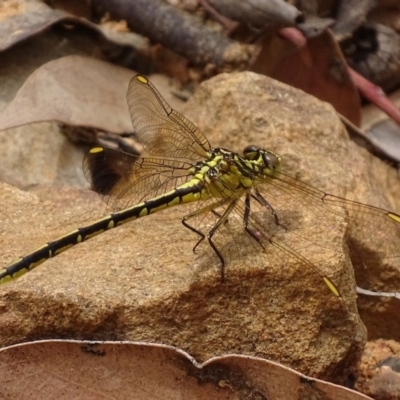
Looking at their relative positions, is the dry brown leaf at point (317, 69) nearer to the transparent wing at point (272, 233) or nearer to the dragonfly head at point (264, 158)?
the dragonfly head at point (264, 158)

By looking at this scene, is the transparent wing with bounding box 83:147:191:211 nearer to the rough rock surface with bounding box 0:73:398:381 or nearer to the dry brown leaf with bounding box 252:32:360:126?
the rough rock surface with bounding box 0:73:398:381

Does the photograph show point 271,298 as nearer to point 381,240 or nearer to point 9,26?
point 381,240

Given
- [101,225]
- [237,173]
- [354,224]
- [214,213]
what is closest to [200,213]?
[214,213]

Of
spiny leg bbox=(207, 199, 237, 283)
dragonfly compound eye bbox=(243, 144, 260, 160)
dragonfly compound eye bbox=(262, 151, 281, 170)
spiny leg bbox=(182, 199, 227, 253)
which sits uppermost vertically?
dragonfly compound eye bbox=(262, 151, 281, 170)

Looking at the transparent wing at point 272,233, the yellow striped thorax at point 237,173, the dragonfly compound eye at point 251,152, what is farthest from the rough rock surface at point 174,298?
the dragonfly compound eye at point 251,152

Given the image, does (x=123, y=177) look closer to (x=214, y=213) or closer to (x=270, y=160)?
(x=214, y=213)

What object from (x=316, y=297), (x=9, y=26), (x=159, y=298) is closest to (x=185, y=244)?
(x=159, y=298)

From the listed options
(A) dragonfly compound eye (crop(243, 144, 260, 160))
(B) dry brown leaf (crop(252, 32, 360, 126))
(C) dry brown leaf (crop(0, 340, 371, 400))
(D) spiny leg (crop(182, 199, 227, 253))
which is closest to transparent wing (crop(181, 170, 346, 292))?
(D) spiny leg (crop(182, 199, 227, 253))
